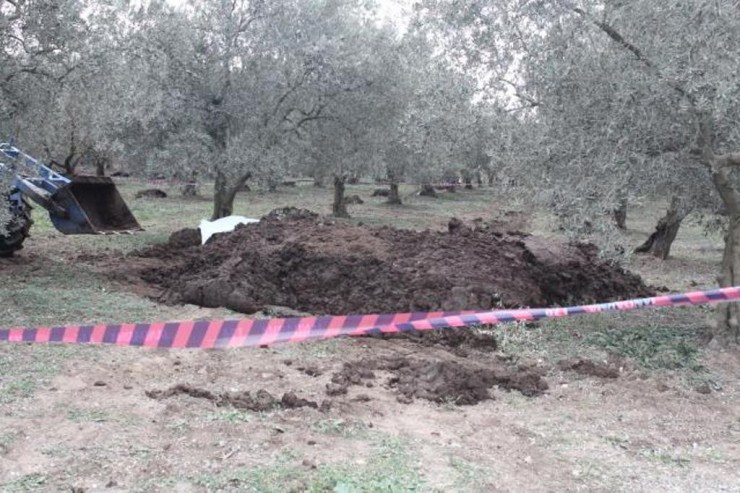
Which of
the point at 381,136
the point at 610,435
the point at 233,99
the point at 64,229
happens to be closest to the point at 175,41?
the point at 233,99

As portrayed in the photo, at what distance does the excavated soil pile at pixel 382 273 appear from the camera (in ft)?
26.9

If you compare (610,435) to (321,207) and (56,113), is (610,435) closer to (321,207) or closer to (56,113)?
(56,113)

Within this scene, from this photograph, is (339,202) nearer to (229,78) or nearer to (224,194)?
(224,194)

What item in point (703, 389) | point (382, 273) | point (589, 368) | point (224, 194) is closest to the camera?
point (703, 389)

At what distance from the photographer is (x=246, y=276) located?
871cm

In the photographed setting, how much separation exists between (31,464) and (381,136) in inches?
580

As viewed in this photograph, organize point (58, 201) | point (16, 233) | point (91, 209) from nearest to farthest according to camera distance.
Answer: point (16, 233), point (58, 201), point (91, 209)

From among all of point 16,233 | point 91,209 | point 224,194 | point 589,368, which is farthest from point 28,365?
point 224,194

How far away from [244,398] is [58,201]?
24.8ft

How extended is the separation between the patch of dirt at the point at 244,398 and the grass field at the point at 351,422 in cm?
12

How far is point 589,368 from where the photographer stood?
6.23m

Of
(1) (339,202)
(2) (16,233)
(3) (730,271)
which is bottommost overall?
(2) (16,233)

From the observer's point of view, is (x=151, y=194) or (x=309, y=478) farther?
(x=151, y=194)

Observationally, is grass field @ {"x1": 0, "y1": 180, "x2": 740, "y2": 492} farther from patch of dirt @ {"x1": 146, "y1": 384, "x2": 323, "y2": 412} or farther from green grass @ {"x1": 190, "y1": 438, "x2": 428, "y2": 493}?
patch of dirt @ {"x1": 146, "y1": 384, "x2": 323, "y2": 412}
